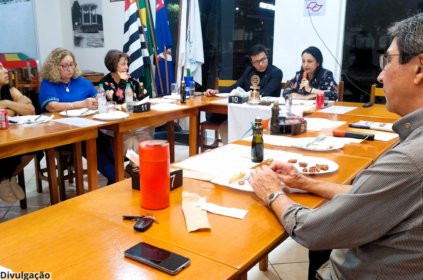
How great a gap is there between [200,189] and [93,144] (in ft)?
4.79

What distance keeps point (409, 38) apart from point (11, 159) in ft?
8.64

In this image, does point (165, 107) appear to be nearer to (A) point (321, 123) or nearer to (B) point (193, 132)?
(B) point (193, 132)

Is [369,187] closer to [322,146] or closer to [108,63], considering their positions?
[322,146]

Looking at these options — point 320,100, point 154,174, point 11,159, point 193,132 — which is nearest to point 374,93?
point 320,100

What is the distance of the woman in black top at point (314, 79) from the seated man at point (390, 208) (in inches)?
105

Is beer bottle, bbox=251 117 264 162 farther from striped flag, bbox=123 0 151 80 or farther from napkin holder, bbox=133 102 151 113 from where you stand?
striped flag, bbox=123 0 151 80

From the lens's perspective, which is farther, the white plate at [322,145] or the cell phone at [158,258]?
the white plate at [322,145]

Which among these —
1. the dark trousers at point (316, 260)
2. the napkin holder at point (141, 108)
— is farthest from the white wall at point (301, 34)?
the dark trousers at point (316, 260)

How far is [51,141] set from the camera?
7.37 ft

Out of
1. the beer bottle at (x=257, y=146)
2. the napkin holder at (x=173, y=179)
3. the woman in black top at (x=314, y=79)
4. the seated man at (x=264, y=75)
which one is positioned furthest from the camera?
the seated man at (x=264, y=75)

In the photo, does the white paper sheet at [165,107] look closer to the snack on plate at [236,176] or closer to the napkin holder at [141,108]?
the napkin holder at [141,108]

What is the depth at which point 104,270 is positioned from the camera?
2.81 ft

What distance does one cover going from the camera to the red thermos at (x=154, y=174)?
44.0 inches

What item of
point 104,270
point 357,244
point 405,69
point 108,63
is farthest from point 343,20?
point 104,270
